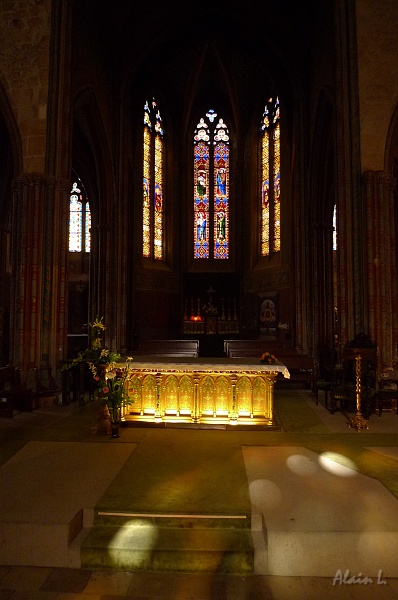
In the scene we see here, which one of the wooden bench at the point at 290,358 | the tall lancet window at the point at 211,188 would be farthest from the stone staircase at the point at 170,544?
the tall lancet window at the point at 211,188

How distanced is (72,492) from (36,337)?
20.1ft

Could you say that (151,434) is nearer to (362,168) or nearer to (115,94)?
(362,168)

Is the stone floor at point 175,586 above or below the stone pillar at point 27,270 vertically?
below

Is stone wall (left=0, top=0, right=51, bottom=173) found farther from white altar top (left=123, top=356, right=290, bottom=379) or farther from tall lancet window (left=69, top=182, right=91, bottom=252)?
tall lancet window (left=69, top=182, right=91, bottom=252)

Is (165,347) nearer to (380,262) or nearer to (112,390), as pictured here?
(380,262)

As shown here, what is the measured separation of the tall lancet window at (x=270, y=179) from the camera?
21.3 meters

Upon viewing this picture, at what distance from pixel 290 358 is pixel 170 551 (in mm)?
A: 8821

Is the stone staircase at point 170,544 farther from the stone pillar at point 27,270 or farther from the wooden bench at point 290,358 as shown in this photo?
the wooden bench at point 290,358

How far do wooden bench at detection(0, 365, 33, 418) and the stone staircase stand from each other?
525 centimetres

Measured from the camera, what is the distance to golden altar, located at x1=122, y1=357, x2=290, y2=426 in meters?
7.65

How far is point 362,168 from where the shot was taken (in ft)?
33.3

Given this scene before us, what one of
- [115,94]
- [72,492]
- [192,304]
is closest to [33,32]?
[115,94]

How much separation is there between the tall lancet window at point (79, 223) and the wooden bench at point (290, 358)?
12.1 meters

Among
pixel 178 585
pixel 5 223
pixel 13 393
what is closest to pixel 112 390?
pixel 13 393
